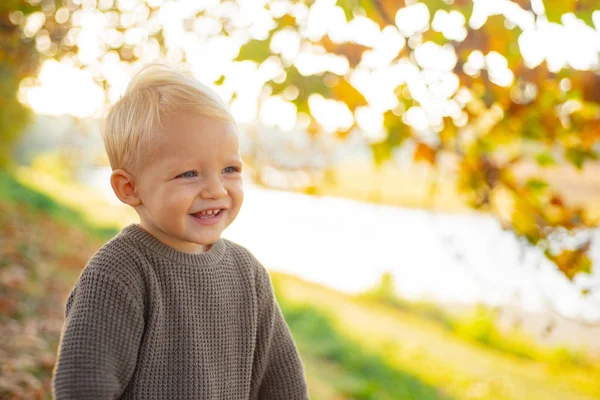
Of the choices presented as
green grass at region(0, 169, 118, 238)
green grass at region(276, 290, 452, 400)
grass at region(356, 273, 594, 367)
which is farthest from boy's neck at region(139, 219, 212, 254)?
green grass at region(0, 169, 118, 238)

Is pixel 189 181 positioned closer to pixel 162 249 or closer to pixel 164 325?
pixel 162 249

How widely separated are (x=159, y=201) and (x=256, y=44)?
1.00 meters

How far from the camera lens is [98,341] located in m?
1.35

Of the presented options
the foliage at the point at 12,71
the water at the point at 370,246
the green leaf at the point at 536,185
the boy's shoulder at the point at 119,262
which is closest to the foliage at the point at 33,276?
the water at the point at 370,246

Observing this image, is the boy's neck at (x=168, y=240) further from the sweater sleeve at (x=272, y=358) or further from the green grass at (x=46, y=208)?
the green grass at (x=46, y=208)

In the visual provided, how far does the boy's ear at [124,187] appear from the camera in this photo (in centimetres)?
148

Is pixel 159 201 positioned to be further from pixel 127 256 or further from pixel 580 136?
pixel 580 136


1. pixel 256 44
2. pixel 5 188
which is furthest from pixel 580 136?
pixel 5 188

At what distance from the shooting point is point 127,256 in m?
1.44

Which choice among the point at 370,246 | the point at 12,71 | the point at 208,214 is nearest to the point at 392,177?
the point at 370,246

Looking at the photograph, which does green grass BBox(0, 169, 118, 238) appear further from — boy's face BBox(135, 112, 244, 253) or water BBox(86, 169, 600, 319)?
boy's face BBox(135, 112, 244, 253)

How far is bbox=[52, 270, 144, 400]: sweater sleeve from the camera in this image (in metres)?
1.31

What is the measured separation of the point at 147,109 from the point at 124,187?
0.19 m

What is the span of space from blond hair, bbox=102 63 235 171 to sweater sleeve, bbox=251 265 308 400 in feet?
1.51
